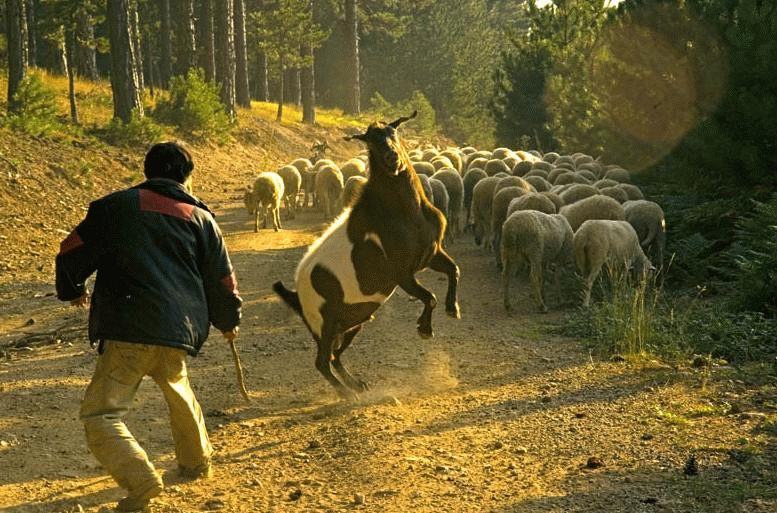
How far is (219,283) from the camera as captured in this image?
17.6 feet

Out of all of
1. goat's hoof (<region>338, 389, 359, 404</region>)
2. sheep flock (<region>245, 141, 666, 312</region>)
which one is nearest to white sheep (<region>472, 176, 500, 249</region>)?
sheep flock (<region>245, 141, 666, 312</region>)

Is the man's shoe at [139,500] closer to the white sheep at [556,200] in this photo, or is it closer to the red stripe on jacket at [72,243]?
the red stripe on jacket at [72,243]

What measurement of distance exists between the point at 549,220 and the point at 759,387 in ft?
15.7

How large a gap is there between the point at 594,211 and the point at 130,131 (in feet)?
50.2

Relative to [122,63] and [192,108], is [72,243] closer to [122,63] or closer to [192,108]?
[122,63]

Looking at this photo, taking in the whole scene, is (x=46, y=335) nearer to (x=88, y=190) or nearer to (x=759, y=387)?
(x=759, y=387)

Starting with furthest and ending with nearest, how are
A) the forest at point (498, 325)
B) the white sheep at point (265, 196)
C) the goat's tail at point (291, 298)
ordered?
the white sheep at point (265, 196)
the goat's tail at point (291, 298)
the forest at point (498, 325)

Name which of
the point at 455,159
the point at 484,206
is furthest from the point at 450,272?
the point at 455,159

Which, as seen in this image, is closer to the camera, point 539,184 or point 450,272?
point 450,272

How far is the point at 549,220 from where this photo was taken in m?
11.6

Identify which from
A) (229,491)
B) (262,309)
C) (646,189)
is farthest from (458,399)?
(646,189)

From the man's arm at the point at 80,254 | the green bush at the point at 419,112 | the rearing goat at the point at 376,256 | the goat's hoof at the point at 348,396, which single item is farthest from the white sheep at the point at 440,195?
the green bush at the point at 419,112

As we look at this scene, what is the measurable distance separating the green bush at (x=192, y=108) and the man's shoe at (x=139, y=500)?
2592 centimetres

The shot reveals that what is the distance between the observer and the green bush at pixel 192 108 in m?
29.7
